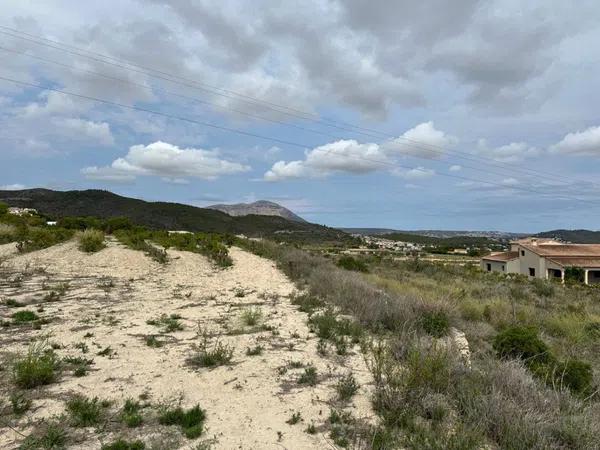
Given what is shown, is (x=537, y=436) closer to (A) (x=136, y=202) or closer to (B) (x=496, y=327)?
(B) (x=496, y=327)

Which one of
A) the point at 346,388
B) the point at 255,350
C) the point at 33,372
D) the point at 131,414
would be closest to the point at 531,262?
the point at 255,350

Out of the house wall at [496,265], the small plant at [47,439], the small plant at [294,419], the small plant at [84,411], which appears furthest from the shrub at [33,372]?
the house wall at [496,265]

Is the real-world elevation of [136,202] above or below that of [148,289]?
above

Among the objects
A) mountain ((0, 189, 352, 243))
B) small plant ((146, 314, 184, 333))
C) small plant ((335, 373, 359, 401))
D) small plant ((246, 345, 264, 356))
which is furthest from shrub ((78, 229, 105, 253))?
mountain ((0, 189, 352, 243))

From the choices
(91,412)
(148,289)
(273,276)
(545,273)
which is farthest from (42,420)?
(545,273)

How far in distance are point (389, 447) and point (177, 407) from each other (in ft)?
7.81

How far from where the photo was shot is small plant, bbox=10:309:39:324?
8.26 m

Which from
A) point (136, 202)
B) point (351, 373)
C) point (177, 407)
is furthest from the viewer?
point (136, 202)

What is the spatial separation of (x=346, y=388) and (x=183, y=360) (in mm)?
2680

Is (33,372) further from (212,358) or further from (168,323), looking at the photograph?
(168,323)

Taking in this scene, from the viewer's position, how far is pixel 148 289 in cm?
1313

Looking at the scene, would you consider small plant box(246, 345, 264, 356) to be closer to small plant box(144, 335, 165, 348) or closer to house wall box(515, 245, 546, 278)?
small plant box(144, 335, 165, 348)

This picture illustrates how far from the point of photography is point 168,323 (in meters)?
8.60

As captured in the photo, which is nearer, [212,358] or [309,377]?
[309,377]
